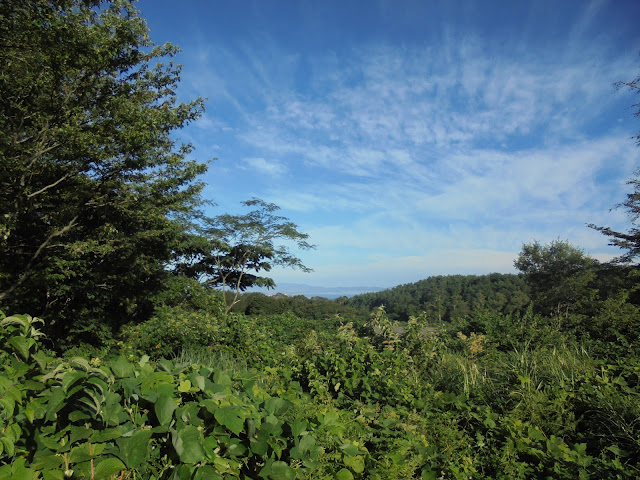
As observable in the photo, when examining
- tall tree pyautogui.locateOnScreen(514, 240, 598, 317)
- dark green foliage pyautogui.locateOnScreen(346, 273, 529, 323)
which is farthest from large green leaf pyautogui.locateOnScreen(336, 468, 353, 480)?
dark green foliage pyautogui.locateOnScreen(346, 273, 529, 323)

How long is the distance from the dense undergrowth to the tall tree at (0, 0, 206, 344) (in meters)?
3.44

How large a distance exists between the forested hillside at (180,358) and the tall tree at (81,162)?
0.15ft

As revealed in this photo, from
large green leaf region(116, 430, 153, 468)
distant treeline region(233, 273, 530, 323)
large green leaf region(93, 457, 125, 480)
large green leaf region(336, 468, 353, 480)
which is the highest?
distant treeline region(233, 273, 530, 323)

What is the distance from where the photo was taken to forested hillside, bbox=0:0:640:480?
1211mm

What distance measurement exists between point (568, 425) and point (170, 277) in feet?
40.8

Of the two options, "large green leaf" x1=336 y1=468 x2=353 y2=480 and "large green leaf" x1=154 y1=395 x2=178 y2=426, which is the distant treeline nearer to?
"large green leaf" x1=336 y1=468 x2=353 y2=480

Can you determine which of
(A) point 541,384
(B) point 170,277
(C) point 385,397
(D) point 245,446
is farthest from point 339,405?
(B) point 170,277

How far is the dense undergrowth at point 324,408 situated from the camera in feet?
3.73

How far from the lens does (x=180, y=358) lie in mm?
4035

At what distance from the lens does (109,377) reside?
4.42ft

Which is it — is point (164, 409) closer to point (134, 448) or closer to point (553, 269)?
point (134, 448)

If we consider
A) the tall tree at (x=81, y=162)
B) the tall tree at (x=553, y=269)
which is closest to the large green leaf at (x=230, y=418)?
the tall tree at (x=81, y=162)

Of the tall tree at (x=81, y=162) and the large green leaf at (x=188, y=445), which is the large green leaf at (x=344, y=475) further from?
the tall tree at (x=81, y=162)

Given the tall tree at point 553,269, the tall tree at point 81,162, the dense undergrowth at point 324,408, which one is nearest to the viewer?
the dense undergrowth at point 324,408
